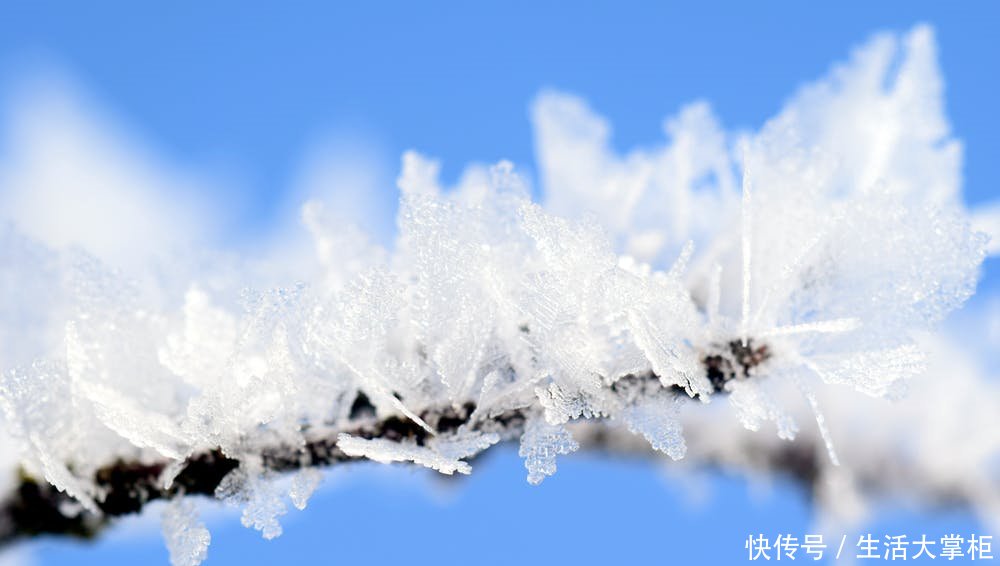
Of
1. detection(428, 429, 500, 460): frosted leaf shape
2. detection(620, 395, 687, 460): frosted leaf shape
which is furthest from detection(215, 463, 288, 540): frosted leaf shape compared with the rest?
detection(620, 395, 687, 460): frosted leaf shape

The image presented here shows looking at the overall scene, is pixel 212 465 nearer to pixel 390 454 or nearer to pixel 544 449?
pixel 390 454

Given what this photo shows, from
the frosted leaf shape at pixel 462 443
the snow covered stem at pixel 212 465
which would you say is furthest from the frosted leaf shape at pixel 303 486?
the frosted leaf shape at pixel 462 443

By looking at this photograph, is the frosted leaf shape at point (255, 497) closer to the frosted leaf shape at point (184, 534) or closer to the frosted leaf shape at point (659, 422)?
the frosted leaf shape at point (184, 534)

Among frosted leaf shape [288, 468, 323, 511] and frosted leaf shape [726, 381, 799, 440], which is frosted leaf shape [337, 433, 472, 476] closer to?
frosted leaf shape [288, 468, 323, 511]

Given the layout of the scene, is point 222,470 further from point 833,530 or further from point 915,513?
point 915,513

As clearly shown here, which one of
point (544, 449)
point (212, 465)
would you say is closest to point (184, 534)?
point (212, 465)

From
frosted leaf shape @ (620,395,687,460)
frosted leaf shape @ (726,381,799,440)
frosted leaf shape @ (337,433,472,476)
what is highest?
frosted leaf shape @ (726,381,799,440)

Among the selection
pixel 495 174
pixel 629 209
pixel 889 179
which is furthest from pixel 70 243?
pixel 889 179
